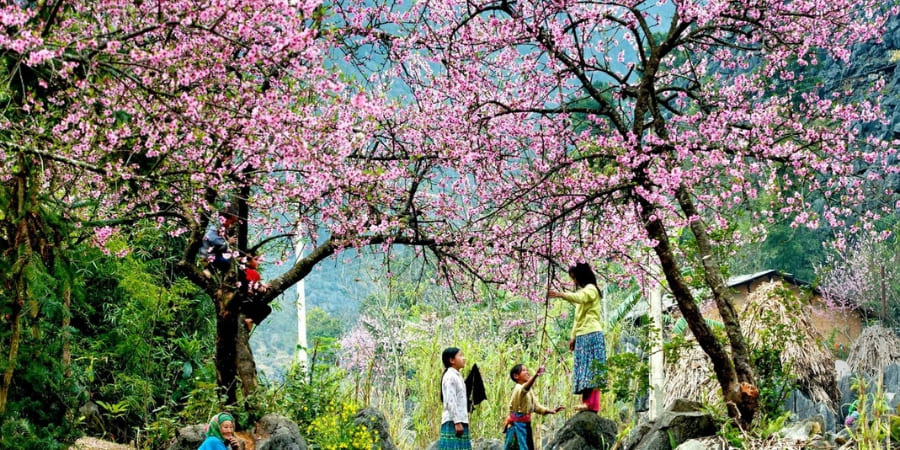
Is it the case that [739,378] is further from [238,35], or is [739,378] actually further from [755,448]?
[238,35]

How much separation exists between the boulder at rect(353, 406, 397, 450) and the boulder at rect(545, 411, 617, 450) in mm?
1889

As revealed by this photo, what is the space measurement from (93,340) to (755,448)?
7.69 metres

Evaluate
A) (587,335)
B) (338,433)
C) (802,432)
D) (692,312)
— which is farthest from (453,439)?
(802,432)

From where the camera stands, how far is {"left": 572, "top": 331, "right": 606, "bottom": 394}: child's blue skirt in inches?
281

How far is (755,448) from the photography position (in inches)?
229

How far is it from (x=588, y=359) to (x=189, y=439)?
3394 mm

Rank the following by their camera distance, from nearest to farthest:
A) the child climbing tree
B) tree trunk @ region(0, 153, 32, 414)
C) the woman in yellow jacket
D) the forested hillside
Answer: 1. tree trunk @ region(0, 153, 32, 414)
2. the forested hillside
3. the child climbing tree
4. the woman in yellow jacket

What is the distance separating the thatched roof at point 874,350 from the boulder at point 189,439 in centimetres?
1440

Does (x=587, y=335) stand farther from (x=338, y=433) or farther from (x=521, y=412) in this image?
(x=338, y=433)

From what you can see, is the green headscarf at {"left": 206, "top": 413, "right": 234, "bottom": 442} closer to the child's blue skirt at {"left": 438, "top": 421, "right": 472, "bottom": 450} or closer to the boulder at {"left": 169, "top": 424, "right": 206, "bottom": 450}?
the boulder at {"left": 169, "top": 424, "right": 206, "bottom": 450}

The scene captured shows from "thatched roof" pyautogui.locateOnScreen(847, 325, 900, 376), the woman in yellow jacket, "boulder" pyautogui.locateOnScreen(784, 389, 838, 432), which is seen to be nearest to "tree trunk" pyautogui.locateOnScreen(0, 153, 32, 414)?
the woman in yellow jacket

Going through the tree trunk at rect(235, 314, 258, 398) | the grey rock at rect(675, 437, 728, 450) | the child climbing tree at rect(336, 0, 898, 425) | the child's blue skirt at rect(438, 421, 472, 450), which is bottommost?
the grey rock at rect(675, 437, 728, 450)

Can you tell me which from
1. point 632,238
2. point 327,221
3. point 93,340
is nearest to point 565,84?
point 632,238

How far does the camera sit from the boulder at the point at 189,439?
6.84 m
